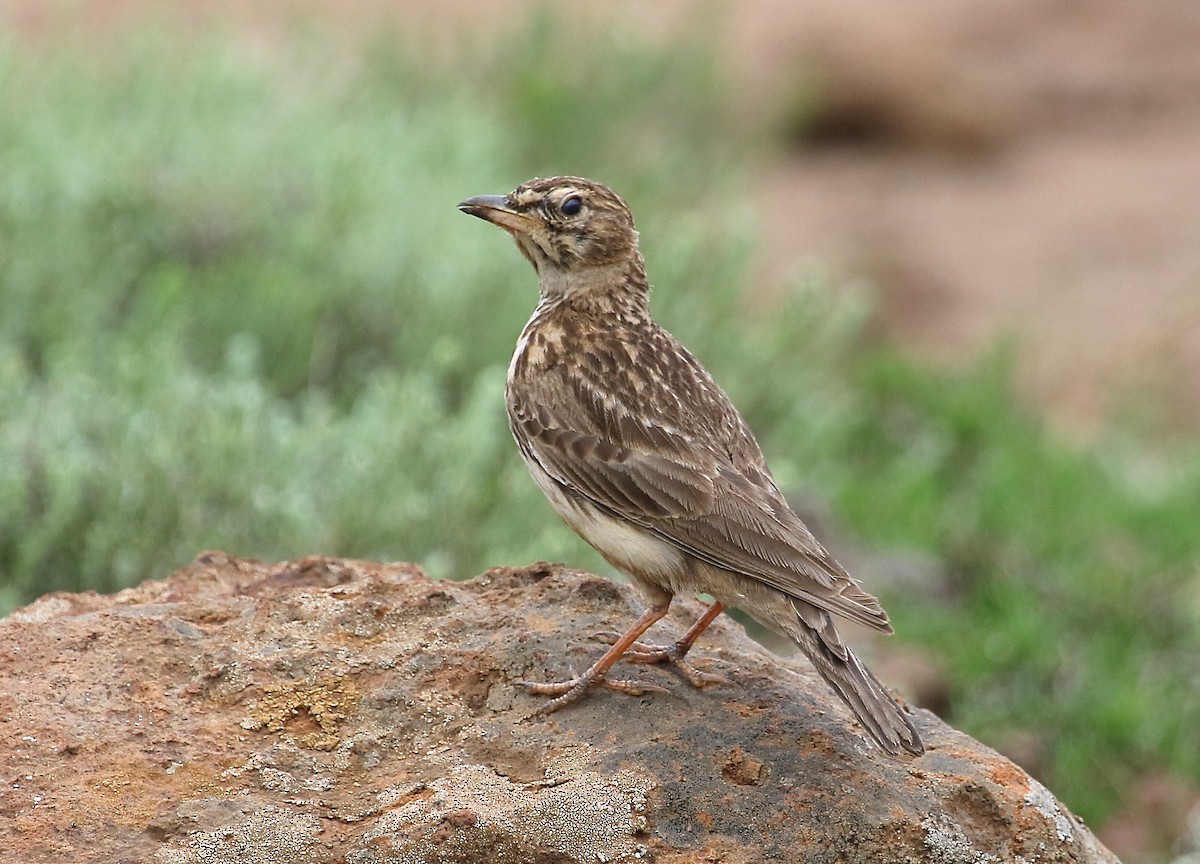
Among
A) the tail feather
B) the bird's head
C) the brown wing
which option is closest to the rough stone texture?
the tail feather

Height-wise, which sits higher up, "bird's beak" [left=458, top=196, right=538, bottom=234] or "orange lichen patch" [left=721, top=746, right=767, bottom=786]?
"bird's beak" [left=458, top=196, right=538, bottom=234]

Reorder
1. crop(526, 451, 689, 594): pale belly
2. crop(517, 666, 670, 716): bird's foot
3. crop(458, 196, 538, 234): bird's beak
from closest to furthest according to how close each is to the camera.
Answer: crop(517, 666, 670, 716): bird's foot
crop(526, 451, 689, 594): pale belly
crop(458, 196, 538, 234): bird's beak

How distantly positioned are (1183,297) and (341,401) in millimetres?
10635

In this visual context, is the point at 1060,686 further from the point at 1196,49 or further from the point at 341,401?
the point at 1196,49

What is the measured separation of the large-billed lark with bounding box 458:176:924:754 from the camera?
444 centimetres

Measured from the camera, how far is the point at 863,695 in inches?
163

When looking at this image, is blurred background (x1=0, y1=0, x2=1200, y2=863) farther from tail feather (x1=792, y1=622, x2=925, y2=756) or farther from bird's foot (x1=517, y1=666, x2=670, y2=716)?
tail feather (x1=792, y1=622, x2=925, y2=756)

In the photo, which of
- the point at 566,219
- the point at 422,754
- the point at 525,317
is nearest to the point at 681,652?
the point at 422,754

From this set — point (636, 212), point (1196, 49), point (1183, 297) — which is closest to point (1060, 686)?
point (636, 212)

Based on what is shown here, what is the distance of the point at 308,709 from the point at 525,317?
5.20m

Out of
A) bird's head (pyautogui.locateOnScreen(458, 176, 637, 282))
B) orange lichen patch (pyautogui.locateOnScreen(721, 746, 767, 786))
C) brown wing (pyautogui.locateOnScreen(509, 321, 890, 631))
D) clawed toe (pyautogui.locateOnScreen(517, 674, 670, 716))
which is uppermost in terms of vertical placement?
bird's head (pyautogui.locateOnScreen(458, 176, 637, 282))

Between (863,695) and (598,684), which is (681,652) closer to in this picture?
(598,684)

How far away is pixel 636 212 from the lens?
11742 millimetres

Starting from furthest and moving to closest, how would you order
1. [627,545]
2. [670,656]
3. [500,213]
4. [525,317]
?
1. [525,317]
2. [500,213]
3. [627,545]
4. [670,656]
